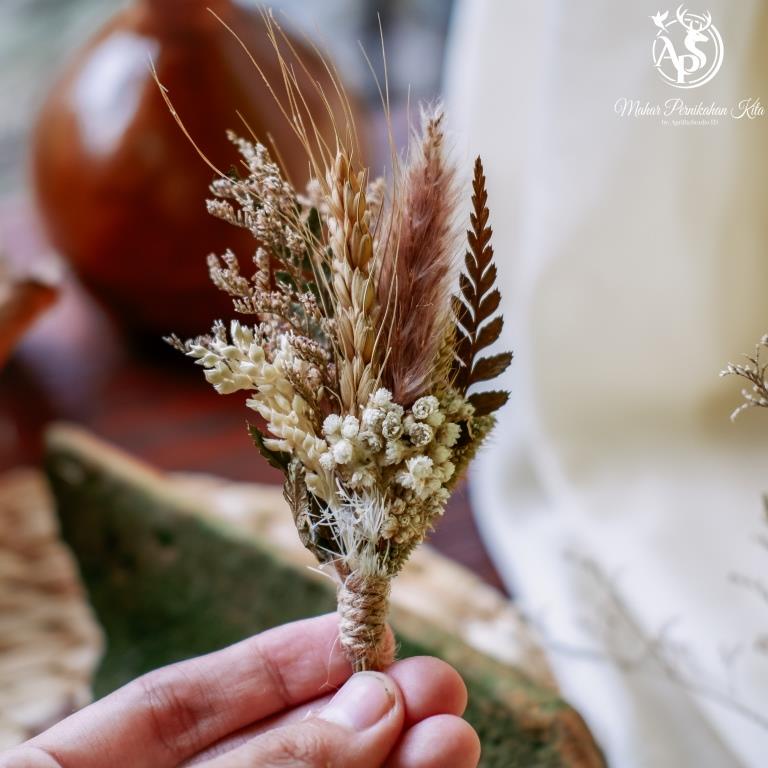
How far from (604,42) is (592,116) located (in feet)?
0.19

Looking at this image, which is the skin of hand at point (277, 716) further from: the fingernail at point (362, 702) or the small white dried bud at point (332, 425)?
the small white dried bud at point (332, 425)

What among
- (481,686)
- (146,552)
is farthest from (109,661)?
(481,686)

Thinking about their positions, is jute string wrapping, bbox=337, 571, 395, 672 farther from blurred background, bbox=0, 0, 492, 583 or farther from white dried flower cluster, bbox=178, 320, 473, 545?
blurred background, bbox=0, 0, 492, 583

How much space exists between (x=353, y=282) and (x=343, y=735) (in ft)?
0.73

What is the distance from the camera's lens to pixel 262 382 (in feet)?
1.43

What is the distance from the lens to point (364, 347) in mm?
439

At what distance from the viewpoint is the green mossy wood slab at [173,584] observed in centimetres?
68

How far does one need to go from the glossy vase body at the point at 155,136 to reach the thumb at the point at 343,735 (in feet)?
2.00

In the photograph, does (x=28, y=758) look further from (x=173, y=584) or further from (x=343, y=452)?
(x=173, y=584)

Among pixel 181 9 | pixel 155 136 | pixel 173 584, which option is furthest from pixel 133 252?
pixel 173 584

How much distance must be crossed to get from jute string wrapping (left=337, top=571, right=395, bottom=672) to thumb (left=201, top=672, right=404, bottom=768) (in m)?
0.01

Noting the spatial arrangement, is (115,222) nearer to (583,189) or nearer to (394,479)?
(583,189)

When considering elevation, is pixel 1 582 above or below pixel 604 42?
below

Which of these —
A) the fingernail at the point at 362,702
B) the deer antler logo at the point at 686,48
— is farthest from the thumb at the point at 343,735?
the deer antler logo at the point at 686,48
